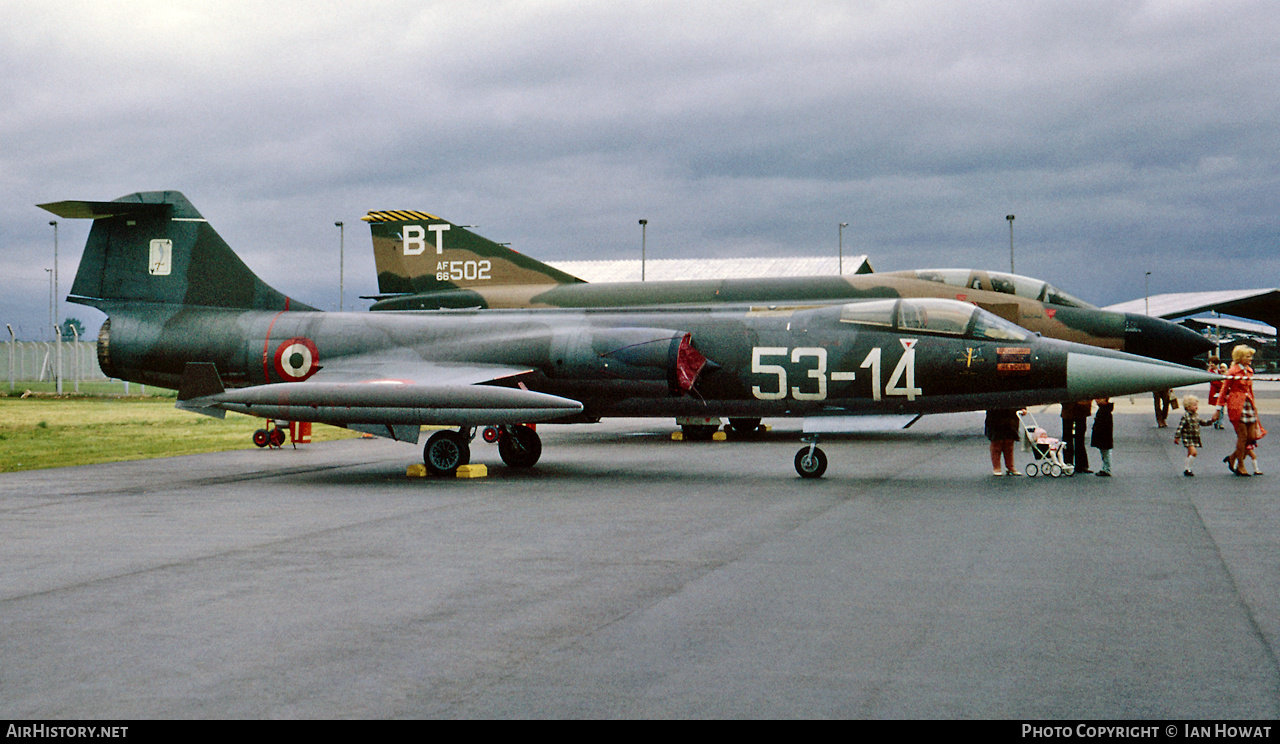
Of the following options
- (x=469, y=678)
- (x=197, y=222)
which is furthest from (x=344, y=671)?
(x=197, y=222)

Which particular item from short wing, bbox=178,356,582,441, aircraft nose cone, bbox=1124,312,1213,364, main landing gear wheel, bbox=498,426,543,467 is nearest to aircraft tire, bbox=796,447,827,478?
short wing, bbox=178,356,582,441

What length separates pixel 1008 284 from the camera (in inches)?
882

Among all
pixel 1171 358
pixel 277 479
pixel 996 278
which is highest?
pixel 996 278

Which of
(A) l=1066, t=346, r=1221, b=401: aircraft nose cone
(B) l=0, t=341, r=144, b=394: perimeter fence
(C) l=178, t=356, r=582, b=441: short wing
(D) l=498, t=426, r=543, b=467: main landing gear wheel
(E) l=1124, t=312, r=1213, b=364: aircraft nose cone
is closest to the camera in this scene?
(A) l=1066, t=346, r=1221, b=401: aircraft nose cone

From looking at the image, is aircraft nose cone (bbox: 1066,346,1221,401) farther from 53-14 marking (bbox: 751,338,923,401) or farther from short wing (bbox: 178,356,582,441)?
short wing (bbox: 178,356,582,441)

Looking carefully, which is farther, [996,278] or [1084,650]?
[996,278]

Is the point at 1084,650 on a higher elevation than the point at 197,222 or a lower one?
lower

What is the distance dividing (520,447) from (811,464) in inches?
199

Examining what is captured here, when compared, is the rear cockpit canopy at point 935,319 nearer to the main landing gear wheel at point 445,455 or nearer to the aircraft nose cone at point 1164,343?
the main landing gear wheel at point 445,455

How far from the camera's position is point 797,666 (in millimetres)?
5164

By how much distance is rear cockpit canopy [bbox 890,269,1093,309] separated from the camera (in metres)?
22.3

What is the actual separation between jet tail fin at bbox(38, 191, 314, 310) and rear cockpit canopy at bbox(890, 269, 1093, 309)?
1450cm

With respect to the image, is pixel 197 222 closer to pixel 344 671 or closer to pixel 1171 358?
pixel 344 671

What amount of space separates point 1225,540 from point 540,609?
20.5ft
